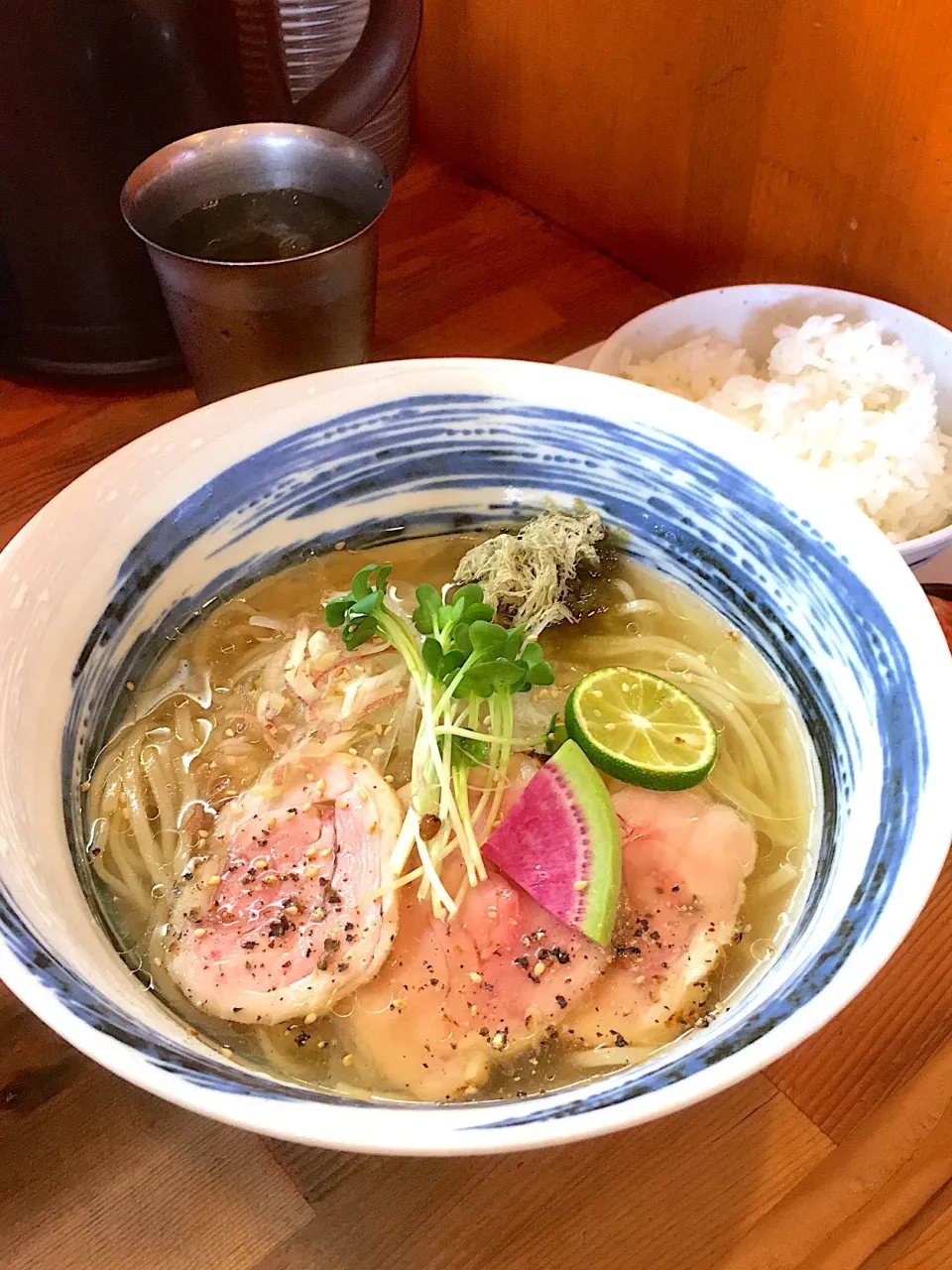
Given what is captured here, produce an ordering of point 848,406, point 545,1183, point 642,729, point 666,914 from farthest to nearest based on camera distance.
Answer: point 848,406
point 642,729
point 666,914
point 545,1183

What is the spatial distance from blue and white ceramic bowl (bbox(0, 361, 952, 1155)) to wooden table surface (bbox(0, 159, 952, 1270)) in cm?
15

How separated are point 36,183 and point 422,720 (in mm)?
934

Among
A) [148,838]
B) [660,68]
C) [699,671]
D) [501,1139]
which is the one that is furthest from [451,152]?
[501,1139]

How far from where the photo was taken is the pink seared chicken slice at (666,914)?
0.87m

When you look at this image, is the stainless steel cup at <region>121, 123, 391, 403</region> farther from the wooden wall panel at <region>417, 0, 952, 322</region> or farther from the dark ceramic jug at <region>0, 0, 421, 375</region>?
the wooden wall panel at <region>417, 0, 952, 322</region>

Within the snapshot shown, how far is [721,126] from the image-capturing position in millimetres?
1532

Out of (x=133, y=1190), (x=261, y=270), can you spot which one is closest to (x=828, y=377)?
(x=261, y=270)

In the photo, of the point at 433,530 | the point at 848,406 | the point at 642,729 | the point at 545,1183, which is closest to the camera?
the point at 545,1183

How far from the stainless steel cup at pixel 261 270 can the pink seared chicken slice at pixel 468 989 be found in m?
0.78

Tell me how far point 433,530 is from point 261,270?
1.29ft

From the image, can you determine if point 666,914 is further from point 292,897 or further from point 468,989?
point 292,897

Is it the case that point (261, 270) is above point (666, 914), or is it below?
above

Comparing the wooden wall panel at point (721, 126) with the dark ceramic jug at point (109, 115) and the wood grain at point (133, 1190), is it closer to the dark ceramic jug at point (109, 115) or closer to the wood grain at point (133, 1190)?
the dark ceramic jug at point (109, 115)

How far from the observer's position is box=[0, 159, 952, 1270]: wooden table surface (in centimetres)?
80
